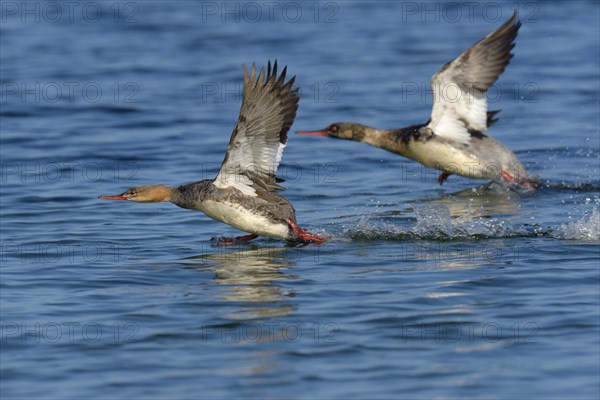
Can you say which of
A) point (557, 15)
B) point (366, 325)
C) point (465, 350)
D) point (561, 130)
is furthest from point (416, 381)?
point (557, 15)

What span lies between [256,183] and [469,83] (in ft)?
12.3

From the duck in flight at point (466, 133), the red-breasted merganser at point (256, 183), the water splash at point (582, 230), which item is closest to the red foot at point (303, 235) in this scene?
the red-breasted merganser at point (256, 183)

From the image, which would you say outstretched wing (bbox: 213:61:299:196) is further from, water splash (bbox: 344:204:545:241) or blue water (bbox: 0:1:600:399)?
water splash (bbox: 344:204:545:241)

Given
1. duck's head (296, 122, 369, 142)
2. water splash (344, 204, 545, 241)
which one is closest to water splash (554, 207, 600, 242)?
water splash (344, 204, 545, 241)

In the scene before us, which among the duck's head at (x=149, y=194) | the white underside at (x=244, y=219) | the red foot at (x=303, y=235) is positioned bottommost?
the red foot at (x=303, y=235)

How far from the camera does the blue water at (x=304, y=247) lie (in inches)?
278

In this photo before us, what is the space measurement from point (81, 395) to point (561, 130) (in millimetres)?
10978

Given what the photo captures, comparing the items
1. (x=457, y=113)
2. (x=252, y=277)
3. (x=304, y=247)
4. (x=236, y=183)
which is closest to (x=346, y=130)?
(x=457, y=113)

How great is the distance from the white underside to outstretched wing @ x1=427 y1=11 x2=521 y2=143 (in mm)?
3263

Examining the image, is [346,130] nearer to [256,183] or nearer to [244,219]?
[256,183]

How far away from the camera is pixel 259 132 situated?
9.61m

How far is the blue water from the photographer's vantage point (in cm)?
705

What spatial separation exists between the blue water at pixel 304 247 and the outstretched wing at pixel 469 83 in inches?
31.5

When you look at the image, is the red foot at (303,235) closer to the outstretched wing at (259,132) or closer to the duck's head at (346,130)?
the outstretched wing at (259,132)
